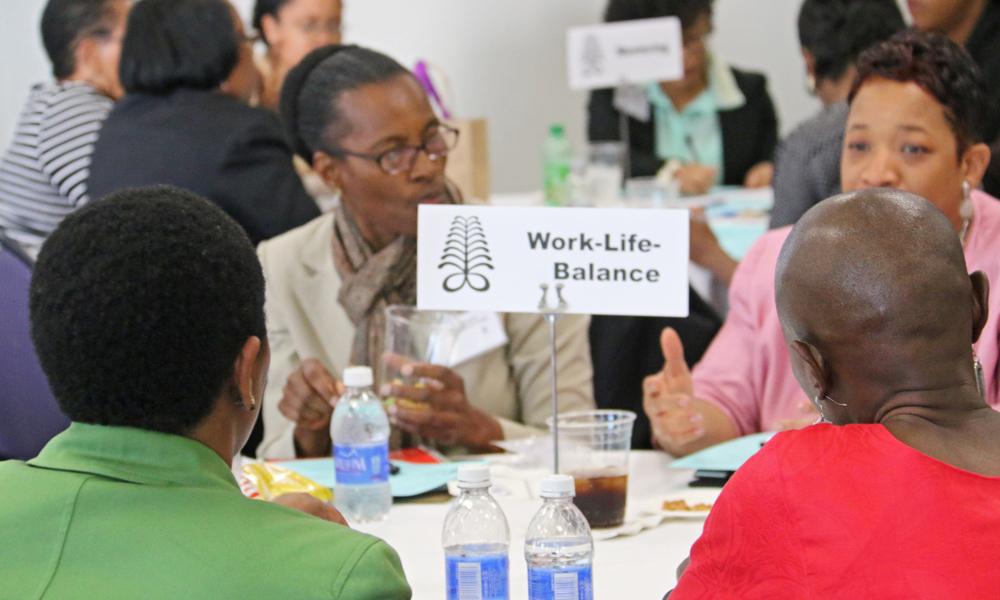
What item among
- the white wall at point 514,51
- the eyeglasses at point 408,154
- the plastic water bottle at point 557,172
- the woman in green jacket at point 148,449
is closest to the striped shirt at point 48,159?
the eyeglasses at point 408,154

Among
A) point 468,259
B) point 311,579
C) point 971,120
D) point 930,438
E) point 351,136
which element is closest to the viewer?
point 311,579

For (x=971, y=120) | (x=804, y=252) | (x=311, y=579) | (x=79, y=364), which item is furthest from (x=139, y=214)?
(x=971, y=120)

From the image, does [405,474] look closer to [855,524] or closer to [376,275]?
[376,275]

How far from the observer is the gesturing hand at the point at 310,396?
2297mm

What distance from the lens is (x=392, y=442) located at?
2467 millimetres

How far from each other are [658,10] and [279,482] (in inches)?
156

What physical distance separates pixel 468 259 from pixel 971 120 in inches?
40.5

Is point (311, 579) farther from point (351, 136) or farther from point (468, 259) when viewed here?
point (351, 136)

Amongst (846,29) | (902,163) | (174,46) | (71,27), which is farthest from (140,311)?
(71,27)

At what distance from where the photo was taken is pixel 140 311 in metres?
1.18

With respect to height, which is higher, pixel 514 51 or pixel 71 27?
pixel 71 27

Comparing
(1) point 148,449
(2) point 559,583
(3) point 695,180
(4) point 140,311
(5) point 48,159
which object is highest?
(4) point 140,311

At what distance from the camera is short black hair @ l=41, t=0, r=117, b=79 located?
4199 mm

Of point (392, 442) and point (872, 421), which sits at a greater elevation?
point (872, 421)
